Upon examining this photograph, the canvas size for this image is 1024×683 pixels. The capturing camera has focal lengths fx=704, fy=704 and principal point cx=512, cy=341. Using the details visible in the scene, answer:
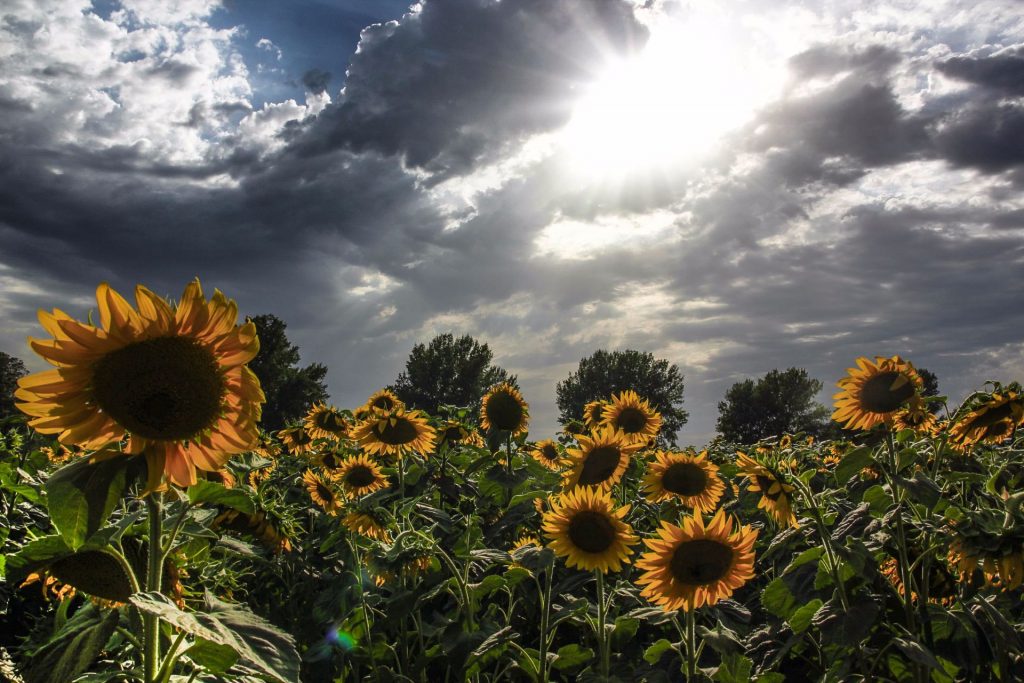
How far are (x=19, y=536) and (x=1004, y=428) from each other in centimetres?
579

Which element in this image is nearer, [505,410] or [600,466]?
[600,466]

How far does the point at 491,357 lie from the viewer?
69.2m

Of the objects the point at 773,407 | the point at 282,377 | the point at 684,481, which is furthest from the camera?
the point at 773,407

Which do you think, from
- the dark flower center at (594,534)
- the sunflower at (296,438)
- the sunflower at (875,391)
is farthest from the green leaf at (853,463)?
the sunflower at (296,438)

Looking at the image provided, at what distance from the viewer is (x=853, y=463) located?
344cm

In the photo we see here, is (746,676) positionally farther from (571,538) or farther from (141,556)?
(141,556)

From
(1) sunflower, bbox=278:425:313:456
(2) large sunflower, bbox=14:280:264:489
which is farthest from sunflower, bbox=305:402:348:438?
(2) large sunflower, bbox=14:280:264:489

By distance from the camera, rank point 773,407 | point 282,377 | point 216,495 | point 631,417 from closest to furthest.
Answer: point 216,495
point 631,417
point 282,377
point 773,407

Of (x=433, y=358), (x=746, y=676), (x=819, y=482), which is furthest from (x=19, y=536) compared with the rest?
(x=433, y=358)

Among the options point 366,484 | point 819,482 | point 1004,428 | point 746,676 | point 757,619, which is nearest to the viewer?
point 746,676

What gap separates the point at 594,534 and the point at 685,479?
127 centimetres

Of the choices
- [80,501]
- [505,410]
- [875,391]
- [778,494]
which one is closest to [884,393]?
[875,391]

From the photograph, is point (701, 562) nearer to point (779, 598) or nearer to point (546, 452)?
point (779, 598)

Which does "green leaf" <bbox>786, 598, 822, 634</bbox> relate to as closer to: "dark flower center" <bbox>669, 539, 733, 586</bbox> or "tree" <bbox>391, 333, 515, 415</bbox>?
"dark flower center" <bbox>669, 539, 733, 586</bbox>
